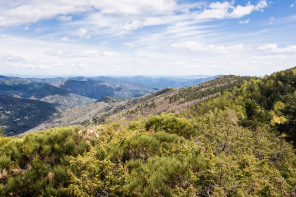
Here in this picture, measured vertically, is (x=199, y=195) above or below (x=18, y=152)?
below

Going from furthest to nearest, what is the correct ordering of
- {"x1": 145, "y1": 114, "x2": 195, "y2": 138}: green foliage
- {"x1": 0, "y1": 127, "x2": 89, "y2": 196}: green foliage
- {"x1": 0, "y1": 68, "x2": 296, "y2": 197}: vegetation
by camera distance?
{"x1": 145, "y1": 114, "x2": 195, "y2": 138}: green foliage, {"x1": 0, "y1": 127, "x2": 89, "y2": 196}: green foliage, {"x1": 0, "y1": 68, "x2": 296, "y2": 197}: vegetation

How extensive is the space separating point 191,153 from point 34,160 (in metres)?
5.43

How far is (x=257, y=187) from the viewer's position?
13.9 ft

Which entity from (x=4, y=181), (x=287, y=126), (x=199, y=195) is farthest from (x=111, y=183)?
(x=287, y=126)

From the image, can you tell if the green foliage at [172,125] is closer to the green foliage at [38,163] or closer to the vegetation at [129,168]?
the vegetation at [129,168]

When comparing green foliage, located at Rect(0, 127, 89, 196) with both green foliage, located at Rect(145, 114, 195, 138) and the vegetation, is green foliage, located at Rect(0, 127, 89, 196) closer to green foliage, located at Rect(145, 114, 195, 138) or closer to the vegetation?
the vegetation

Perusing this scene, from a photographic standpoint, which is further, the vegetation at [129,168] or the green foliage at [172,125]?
the green foliage at [172,125]

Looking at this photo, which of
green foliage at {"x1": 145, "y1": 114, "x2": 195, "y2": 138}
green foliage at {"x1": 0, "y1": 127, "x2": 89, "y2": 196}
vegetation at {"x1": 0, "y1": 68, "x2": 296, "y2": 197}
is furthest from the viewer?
green foliage at {"x1": 145, "y1": 114, "x2": 195, "y2": 138}

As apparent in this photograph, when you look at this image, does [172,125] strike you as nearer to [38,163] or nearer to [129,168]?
[129,168]

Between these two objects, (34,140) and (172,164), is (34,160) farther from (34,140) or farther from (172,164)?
(172,164)

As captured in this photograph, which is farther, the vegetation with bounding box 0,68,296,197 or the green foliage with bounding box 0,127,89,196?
the green foliage with bounding box 0,127,89,196

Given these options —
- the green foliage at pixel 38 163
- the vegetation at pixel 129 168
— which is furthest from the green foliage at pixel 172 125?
the green foliage at pixel 38 163

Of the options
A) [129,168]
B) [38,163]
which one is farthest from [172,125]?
[38,163]

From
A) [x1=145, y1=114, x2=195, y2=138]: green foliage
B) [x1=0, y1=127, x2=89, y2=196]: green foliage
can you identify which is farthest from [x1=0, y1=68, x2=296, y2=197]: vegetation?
[x1=145, y1=114, x2=195, y2=138]: green foliage
